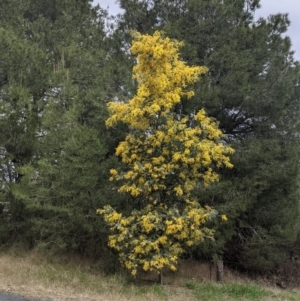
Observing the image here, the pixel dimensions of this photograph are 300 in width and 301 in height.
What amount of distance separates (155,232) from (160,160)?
1.69 meters

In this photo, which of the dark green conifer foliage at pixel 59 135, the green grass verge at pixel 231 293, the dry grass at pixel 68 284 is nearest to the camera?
the dry grass at pixel 68 284

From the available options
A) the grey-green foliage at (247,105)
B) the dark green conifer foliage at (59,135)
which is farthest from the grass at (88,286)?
the grey-green foliage at (247,105)

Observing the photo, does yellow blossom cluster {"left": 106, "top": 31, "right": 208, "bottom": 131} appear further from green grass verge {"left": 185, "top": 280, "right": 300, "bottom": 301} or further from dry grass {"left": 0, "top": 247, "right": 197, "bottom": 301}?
green grass verge {"left": 185, "top": 280, "right": 300, "bottom": 301}

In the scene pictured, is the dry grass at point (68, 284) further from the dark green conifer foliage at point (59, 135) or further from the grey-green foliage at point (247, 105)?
the grey-green foliage at point (247, 105)

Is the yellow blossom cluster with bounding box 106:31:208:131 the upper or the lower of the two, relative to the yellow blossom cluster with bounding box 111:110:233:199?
upper

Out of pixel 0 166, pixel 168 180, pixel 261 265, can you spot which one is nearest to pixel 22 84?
pixel 0 166

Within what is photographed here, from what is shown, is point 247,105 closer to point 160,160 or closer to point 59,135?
point 160,160

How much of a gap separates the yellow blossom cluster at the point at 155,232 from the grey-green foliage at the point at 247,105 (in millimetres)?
1815

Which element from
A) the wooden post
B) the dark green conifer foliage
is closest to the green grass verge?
the wooden post

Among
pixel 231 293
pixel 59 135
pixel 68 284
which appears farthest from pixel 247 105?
pixel 68 284

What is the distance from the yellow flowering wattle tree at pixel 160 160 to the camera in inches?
392

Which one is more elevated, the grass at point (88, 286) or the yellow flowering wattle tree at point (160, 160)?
the yellow flowering wattle tree at point (160, 160)

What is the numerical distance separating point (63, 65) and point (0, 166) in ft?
12.0

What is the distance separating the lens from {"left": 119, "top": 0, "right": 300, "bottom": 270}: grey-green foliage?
498 inches
